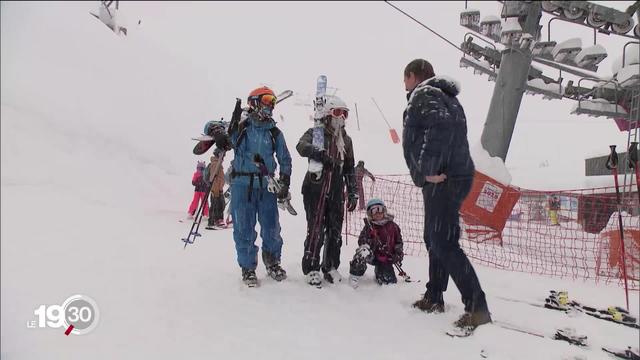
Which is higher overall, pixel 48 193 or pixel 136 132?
pixel 136 132

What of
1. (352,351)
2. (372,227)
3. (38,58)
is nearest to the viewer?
(352,351)

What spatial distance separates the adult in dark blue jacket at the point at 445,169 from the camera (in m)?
2.77

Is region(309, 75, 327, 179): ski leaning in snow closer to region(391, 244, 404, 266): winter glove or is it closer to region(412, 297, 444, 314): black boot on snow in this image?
region(391, 244, 404, 266): winter glove

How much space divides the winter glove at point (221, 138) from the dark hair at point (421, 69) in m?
1.95

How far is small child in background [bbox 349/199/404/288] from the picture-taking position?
13.0ft

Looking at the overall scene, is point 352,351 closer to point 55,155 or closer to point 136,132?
point 55,155

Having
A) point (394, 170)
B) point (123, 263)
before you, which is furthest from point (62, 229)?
point (394, 170)

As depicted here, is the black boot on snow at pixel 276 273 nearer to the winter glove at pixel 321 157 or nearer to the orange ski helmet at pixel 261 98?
the winter glove at pixel 321 157

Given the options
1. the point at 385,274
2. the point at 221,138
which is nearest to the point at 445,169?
the point at 385,274

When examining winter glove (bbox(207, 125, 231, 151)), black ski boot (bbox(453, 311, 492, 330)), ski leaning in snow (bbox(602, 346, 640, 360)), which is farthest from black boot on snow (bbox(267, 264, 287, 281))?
ski leaning in snow (bbox(602, 346, 640, 360))

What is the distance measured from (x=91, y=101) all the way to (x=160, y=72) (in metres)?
6.49

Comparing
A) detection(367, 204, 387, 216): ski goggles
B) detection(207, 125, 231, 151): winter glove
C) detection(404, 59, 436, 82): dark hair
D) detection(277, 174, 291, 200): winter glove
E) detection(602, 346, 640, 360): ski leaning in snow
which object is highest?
detection(404, 59, 436, 82): dark hair

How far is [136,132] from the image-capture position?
1323 centimetres

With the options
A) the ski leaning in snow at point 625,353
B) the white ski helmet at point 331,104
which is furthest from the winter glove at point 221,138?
the ski leaning in snow at point 625,353
